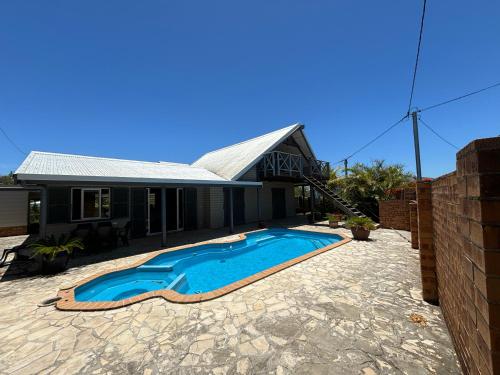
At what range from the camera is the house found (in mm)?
7420

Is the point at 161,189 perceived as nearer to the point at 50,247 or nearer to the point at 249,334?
the point at 50,247

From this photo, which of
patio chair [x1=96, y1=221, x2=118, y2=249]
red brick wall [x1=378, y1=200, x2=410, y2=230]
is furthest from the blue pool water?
red brick wall [x1=378, y1=200, x2=410, y2=230]

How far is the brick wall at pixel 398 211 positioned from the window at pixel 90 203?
1433 centimetres

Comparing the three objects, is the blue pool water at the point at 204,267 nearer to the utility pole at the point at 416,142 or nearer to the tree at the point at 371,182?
the tree at the point at 371,182

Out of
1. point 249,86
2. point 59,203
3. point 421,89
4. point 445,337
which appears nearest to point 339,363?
point 445,337

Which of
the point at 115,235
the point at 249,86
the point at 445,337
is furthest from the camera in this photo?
the point at 249,86

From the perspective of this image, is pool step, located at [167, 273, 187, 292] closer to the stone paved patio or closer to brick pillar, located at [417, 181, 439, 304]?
the stone paved patio

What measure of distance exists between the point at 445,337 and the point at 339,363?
1713mm

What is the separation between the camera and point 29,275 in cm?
568

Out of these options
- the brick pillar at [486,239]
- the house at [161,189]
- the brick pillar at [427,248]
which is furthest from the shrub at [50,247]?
the brick pillar at [427,248]

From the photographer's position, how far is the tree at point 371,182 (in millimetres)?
13766

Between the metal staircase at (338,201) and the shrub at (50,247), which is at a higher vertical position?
the metal staircase at (338,201)

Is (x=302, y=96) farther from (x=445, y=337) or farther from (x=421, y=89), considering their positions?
(x=445, y=337)

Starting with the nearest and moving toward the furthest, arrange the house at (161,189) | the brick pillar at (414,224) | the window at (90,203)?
→ 1. the brick pillar at (414,224)
2. the house at (161,189)
3. the window at (90,203)
